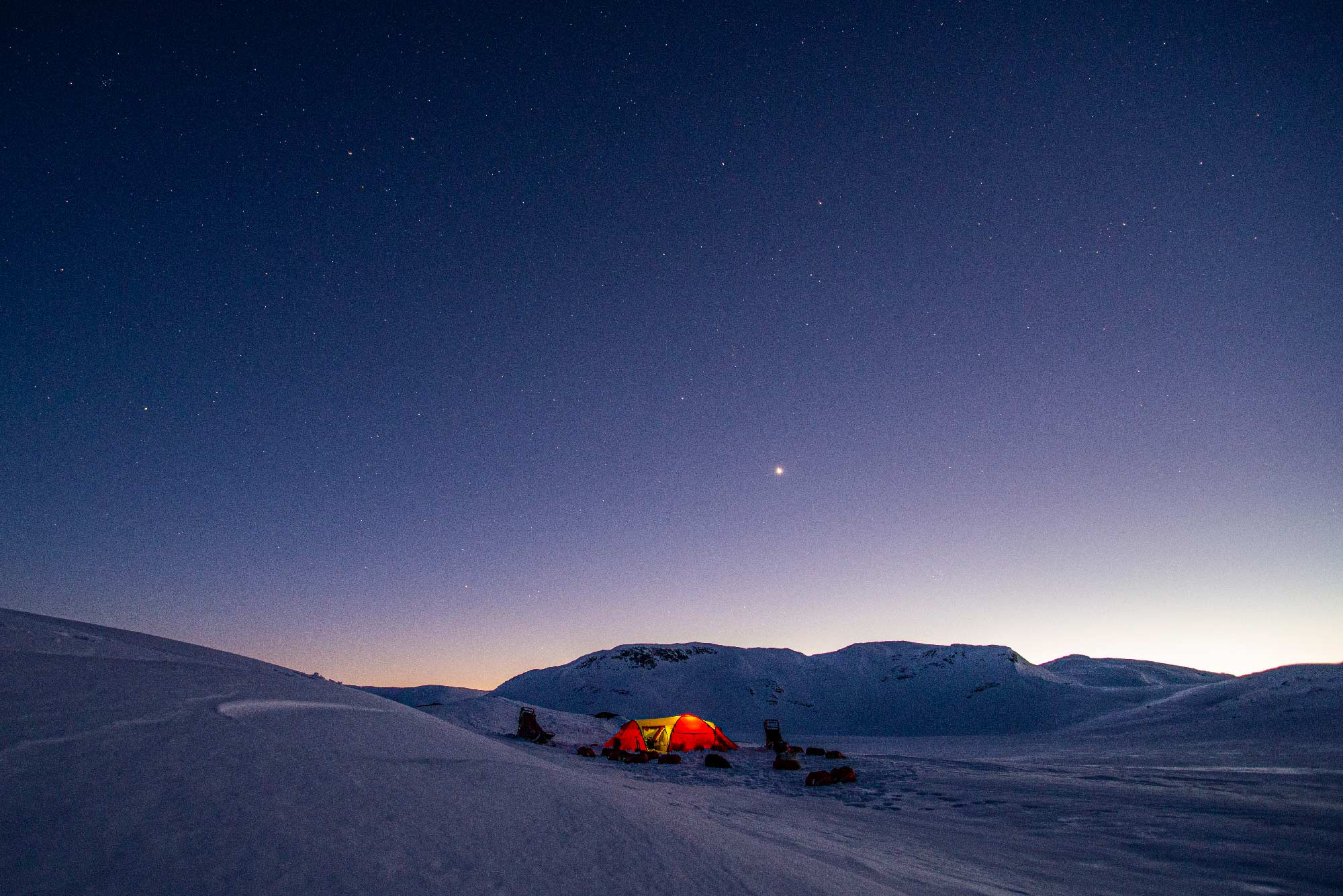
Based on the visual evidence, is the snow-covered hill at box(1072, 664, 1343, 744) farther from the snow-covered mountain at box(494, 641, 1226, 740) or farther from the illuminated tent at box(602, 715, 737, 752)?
the illuminated tent at box(602, 715, 737, 752)

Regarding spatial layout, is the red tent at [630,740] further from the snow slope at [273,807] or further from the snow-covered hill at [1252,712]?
the snow-covered hill at [1252,712]

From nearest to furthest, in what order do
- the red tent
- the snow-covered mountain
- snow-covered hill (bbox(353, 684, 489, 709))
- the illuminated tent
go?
the red tent
the illuminated tent
snow-covered hill (bbox(353, 684, 489, 709))
the snow-covered mountain

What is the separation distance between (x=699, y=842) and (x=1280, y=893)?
15.9 ft

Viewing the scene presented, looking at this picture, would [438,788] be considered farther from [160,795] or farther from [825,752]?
[825,752]

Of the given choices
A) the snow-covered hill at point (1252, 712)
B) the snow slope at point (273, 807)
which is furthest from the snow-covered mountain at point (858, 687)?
the snow slope at point (273, 807)

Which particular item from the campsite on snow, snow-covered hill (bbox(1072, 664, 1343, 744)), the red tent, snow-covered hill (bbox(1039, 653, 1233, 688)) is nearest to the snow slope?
the campsite on snow

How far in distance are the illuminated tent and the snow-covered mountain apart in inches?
631

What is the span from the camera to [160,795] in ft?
6.75

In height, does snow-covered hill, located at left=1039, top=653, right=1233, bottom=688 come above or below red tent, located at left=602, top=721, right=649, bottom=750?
above

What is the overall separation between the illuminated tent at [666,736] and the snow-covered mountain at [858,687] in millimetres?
16038

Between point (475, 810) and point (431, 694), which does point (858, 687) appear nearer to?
point (431, 694)

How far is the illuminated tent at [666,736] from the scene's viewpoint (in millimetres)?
18281

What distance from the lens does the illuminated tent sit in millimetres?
18281

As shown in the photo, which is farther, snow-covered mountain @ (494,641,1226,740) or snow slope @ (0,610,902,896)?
snow-covered mountain @ (494,641,1226,740)
